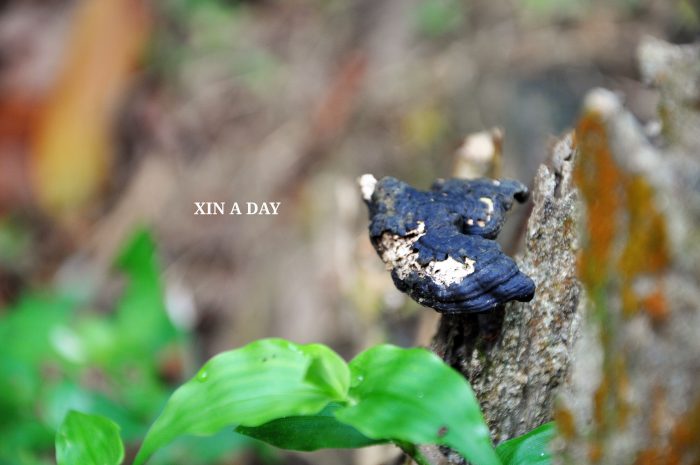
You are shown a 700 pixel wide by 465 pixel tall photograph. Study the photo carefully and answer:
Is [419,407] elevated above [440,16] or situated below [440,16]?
above

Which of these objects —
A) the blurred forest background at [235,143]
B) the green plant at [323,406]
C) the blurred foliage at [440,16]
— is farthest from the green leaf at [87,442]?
the blurred foliage at [440,16]

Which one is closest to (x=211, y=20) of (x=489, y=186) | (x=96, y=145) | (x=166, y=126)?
(x=166, y=126)

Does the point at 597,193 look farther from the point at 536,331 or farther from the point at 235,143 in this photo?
the point at 235,143

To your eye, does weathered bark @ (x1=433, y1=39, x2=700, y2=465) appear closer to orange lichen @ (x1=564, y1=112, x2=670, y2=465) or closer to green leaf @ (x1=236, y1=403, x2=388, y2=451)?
orange lichen @ (x1=564, y1=112, x2=670, y2=465)

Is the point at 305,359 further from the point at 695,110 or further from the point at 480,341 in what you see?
the point at 695,110

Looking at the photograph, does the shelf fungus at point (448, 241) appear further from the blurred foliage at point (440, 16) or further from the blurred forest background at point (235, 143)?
the blurred foliage at point (440, 16)

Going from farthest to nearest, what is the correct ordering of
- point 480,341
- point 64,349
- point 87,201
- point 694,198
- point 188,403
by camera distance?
1. point 87,201
2. point 64,349
3. point 480,341
4. point 188,403
5. point 694,198

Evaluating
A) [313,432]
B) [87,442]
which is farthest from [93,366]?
[313,432]
